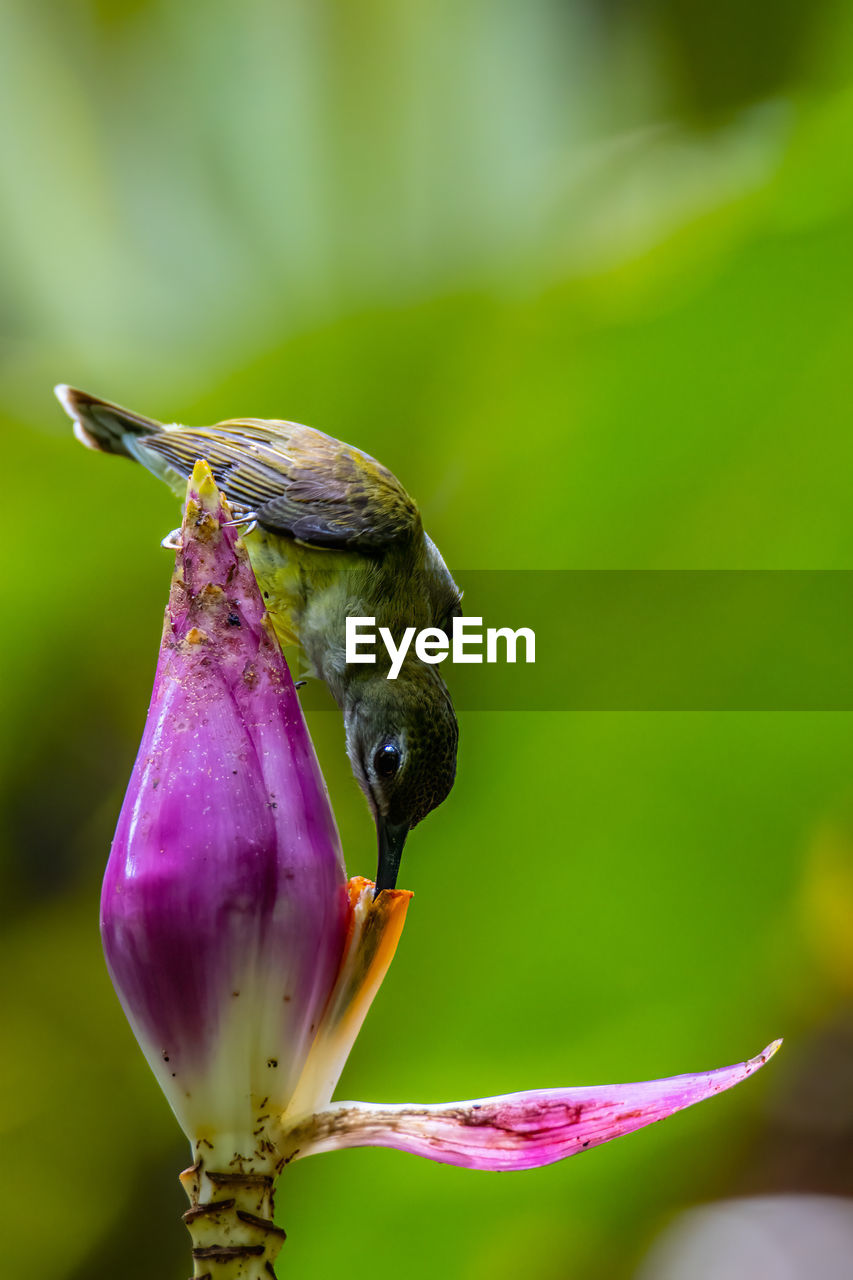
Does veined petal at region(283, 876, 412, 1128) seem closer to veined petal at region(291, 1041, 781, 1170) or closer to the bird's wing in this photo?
veined petal at region(291, 1041, 781, 1170)

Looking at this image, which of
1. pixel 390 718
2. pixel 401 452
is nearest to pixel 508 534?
pixel 401 452

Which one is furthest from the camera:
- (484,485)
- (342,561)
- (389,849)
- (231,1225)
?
(484,485)

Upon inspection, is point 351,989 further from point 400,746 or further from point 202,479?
point 400,746

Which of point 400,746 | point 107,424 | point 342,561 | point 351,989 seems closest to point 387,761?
point 400,746

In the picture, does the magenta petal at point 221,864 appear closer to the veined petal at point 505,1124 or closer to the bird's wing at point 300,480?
the veined petal at point 505,1124

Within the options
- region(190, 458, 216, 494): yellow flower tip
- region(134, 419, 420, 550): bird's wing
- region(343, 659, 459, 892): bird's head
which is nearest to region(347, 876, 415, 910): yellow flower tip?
region(190, 458, 216, 494): yellow flower tip

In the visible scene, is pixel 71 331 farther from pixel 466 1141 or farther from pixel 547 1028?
pixel 466 1141
